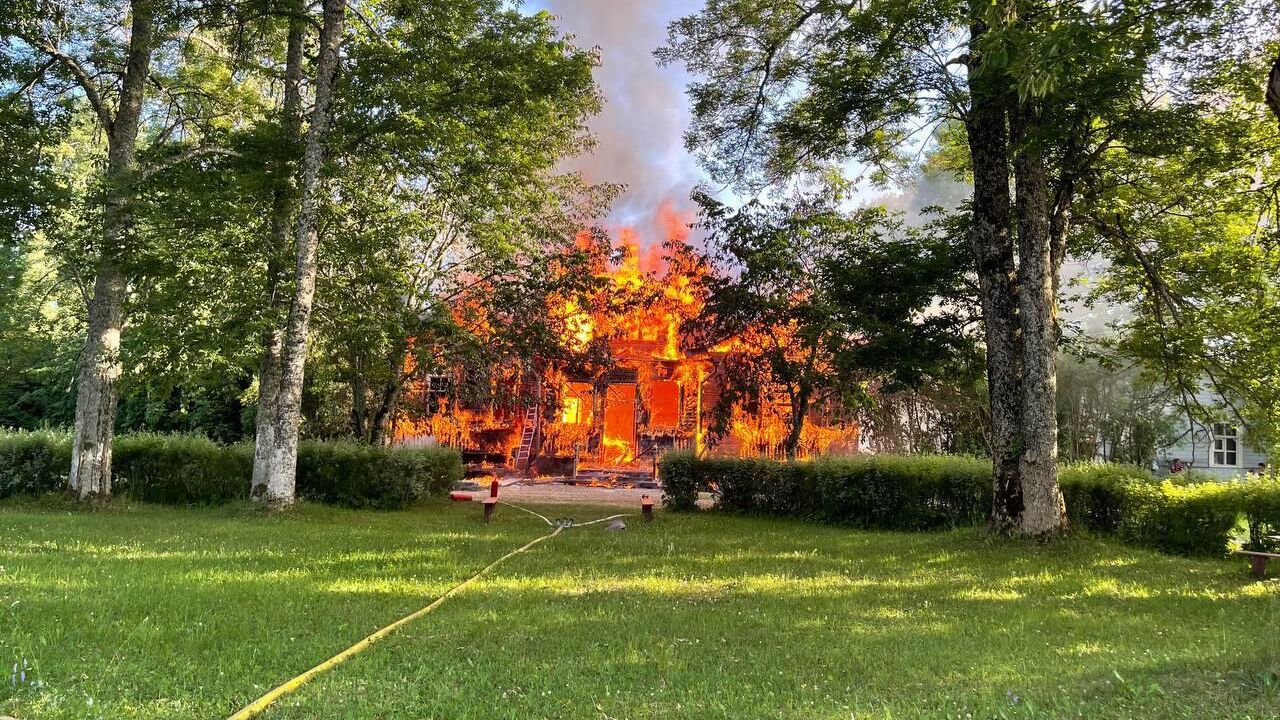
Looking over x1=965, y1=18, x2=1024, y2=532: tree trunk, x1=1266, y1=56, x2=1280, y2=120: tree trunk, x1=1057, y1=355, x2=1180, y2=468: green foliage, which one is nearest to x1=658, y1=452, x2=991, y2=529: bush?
x1=965, y1=18, x2=1024, y2=532: tree trunk

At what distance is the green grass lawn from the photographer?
369 centimetres

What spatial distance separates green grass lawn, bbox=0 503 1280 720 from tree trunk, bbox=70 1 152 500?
3.73m

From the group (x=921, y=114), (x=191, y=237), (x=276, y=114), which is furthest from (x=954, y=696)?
(x=276, y=114)

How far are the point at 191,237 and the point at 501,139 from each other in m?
5.33

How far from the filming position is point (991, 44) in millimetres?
5191

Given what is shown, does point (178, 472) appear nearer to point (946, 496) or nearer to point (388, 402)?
point (388, 402)

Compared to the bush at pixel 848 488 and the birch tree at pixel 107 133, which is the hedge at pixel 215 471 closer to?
the birch tree at pixel 107 133

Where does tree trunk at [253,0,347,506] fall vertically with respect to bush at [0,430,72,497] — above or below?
above

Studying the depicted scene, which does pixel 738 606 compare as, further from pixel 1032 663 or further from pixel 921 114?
pixel 921 114

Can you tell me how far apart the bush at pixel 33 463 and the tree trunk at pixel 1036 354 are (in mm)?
16689

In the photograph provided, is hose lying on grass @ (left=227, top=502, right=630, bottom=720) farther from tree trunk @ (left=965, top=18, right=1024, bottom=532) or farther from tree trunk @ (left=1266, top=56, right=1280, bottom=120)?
tree trunk @ (left=965, top=18, right=1024, bottom=532)

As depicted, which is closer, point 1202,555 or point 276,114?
point 1202,555

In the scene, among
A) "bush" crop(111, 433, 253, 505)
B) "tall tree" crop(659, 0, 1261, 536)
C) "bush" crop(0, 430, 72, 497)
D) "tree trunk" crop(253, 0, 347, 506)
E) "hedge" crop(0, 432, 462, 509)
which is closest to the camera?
"tall tree" crop(659, 0, 1261, 536)

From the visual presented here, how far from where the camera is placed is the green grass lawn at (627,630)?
3.69 meters
